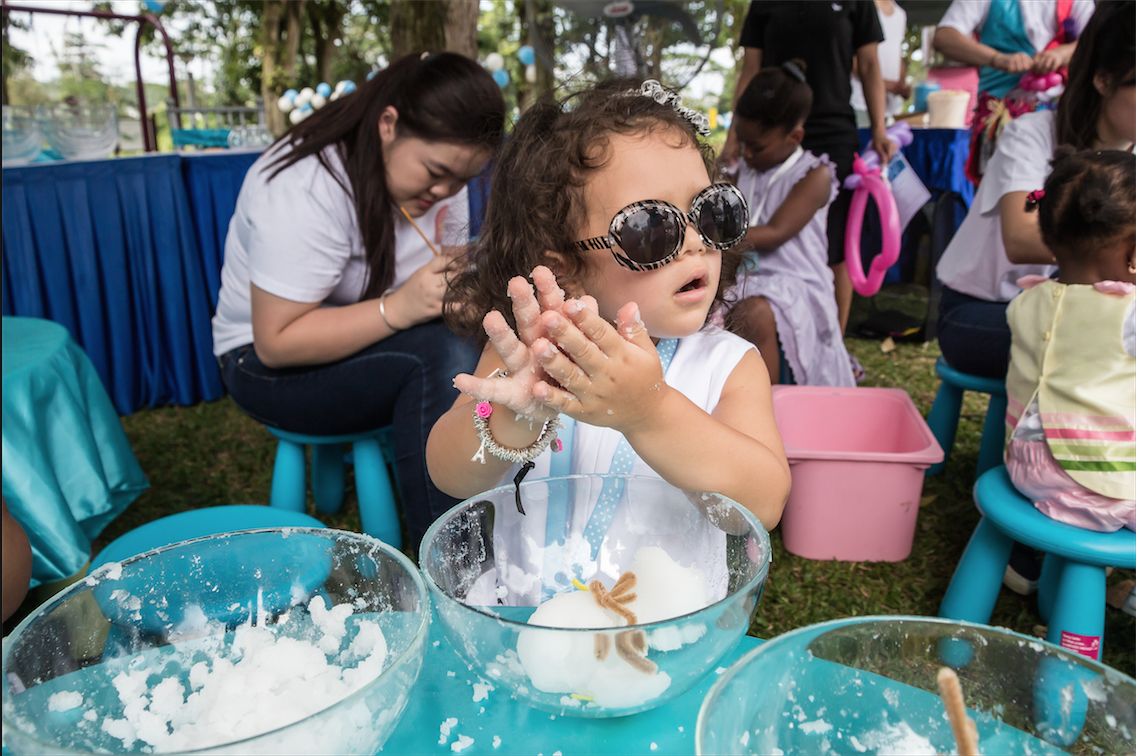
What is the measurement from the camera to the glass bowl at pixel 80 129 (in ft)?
11.1

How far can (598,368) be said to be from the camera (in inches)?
28.3

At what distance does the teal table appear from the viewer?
0.59 metres

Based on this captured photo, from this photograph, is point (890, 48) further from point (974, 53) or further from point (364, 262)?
point (364, 262)

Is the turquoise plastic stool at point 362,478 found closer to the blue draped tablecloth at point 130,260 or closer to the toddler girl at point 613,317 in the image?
the toddler girl at point 613,317

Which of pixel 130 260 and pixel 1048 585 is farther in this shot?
pixel 130 260

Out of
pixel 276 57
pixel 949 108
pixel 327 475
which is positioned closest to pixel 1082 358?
pixel 327 475

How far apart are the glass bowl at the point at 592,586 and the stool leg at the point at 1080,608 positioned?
1.19 m

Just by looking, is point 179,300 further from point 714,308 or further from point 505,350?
point 505,350

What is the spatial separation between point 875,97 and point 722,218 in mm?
3079

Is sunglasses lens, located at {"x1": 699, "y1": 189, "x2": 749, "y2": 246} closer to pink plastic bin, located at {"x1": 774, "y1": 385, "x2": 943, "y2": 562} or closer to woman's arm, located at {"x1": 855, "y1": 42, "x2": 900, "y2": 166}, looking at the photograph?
pink plastic bin, located at {"x1": 774, "y1": 385, "x2": 943, "y2": 562}

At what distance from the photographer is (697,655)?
582 mm

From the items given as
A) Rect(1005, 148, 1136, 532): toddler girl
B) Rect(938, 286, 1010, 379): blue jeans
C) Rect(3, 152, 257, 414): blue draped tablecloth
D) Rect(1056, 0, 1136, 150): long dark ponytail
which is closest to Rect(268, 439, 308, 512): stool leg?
Rect(3, 152, 257, 414): blue draped tablecloth

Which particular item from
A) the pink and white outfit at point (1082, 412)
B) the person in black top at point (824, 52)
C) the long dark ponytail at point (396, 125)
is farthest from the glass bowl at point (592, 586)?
the person in black top at point (824, 52)

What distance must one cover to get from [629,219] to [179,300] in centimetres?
317
